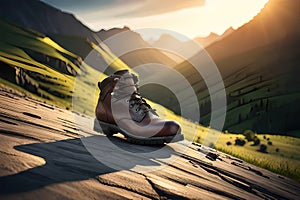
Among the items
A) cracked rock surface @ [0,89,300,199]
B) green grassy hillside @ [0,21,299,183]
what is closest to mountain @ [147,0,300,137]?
green grassy hillside @ [0,21,299,183]

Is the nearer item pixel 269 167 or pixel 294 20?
pixel 269 167

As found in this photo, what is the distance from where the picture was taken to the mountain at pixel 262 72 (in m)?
70.7

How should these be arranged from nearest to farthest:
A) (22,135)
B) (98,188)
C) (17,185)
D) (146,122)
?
(17,185), (98,188), (22,135), (146,122)

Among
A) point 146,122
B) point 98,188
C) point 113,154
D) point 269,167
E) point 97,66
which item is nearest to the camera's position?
point 98,188

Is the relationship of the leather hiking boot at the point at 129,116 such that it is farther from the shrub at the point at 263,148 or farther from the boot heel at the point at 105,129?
the shrub at the point at 263,148

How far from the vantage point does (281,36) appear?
13938 centimetres

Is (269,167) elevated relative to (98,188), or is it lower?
elevated

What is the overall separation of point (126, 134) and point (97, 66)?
154968 millimetres

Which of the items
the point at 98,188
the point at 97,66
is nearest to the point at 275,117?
the point at 98,188

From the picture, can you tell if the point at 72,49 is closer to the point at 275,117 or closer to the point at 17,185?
the point at 275,117

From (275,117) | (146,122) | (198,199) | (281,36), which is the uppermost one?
(281,36)

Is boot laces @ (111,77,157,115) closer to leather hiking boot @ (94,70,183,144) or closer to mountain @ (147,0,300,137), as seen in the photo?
leather hiking boot @ (94,70,183,144)

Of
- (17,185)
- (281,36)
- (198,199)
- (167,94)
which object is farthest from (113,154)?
(281,36)

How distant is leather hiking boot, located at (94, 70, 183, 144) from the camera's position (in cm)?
353
